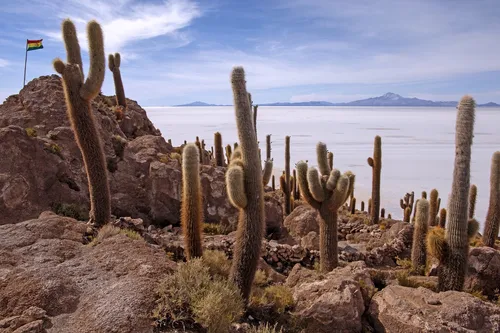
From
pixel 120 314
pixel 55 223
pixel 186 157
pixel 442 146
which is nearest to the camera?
pixel 120 314

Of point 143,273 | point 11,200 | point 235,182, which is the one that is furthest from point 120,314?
point 11,200

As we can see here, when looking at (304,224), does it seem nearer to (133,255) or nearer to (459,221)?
(459,221)

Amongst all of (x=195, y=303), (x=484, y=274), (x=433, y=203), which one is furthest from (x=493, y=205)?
(x=195, y=303)

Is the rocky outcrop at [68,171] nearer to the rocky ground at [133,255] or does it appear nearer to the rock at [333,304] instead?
the rocky ground at [133,255]

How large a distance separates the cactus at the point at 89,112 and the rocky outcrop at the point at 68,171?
97.9 inches

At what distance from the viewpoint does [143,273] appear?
18.6 ft

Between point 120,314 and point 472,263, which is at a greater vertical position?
point 120,314

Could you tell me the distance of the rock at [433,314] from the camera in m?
5.56

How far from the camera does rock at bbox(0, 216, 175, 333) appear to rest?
4.73 metres

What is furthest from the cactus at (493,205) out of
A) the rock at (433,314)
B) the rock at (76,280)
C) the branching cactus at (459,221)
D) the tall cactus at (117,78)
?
the tall cactus at (117,78)

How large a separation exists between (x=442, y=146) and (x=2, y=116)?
61.2 metres

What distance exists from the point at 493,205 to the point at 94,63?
14816 millimetres

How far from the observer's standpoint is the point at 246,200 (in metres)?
6.31

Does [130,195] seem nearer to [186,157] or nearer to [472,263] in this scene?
[186,157]
